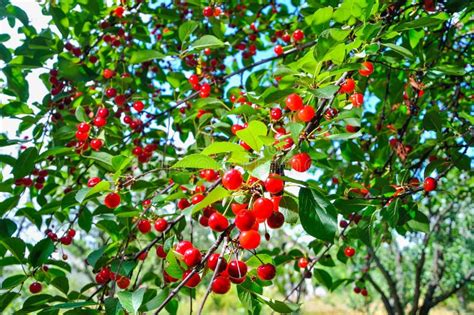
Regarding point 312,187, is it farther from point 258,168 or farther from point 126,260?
point 126,260

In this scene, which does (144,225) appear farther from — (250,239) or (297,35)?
(297,35)

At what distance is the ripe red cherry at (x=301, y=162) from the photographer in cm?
→ 93

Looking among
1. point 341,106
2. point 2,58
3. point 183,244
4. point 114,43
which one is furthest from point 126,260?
point 114,43

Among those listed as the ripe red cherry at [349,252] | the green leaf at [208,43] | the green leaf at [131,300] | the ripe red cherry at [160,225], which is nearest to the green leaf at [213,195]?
the green leaf at [131,300]

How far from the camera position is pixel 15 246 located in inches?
54.9

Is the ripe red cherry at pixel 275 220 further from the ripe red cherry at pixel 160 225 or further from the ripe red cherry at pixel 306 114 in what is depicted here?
the ripe red cherry at pixel 160 225

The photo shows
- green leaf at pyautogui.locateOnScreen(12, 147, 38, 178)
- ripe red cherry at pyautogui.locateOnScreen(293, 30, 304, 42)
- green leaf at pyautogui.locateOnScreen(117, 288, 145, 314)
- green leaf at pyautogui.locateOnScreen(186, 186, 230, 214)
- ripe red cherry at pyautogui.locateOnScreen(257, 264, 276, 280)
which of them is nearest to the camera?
green leaf at pyautogui.locateOnScreen(186, 186, 230, 214)

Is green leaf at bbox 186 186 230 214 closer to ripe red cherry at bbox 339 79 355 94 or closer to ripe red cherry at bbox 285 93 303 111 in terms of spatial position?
ripe red cherry at bbox 285 93 303 111

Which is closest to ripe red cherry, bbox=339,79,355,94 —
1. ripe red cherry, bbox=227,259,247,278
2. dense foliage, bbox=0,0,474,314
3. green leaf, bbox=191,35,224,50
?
dense foliage, bbox=0,0,474,314

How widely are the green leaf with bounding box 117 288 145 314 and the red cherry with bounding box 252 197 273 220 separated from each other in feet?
1.17

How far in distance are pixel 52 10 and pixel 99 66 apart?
33.8 inches

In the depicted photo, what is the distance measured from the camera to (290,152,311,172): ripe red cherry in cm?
93

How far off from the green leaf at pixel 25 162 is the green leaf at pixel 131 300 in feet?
3.15

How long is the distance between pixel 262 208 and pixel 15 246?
970 mm
